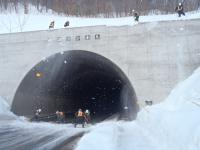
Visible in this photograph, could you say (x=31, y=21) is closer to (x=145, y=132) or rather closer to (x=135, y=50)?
(x=135, y=50)

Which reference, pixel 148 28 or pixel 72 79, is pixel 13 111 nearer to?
pixel 72 79

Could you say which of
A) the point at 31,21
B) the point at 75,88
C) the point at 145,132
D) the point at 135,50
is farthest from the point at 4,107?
the point at 31,21

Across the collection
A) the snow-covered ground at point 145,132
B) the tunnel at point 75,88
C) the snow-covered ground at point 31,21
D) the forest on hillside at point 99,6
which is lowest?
the snow-covered ground at point 145,132

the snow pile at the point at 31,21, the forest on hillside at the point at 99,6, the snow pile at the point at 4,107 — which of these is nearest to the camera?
the snow pile at the point at 4,107

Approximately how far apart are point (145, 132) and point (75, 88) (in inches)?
759

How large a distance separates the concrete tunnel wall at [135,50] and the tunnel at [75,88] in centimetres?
70

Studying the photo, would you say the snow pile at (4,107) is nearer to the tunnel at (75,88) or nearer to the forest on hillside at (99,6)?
the tunnel at (75,88)

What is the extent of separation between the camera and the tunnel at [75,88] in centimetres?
2841

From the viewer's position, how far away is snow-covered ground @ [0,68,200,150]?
11.7 m

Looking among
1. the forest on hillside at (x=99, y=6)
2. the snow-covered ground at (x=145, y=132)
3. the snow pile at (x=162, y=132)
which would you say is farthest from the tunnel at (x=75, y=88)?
the forest on hillside at (x=99, y=6)

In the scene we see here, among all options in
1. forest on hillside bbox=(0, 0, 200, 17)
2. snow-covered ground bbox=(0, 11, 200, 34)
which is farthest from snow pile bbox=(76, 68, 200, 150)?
forest on hillside bbox=(0, 0, 200, 17)

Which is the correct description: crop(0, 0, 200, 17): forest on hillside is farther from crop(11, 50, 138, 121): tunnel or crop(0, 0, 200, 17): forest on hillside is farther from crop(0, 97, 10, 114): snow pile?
crop(0, 97, 10, 114): snow pile

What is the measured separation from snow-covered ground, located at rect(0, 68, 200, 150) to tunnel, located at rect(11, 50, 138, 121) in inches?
167

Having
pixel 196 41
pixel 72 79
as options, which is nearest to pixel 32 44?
pixel 72 79
